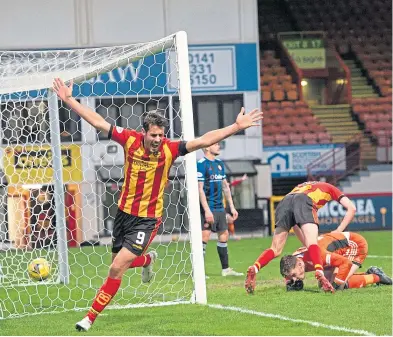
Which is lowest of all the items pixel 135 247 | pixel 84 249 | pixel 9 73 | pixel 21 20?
pixel 84 249

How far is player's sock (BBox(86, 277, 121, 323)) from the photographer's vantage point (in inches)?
320

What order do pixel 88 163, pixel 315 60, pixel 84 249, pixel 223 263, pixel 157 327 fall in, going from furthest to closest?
1. pixel 315 60
2. pixel 88 163
3. pixel 84 249
4. pixel 223 263
5. pixel 157 327

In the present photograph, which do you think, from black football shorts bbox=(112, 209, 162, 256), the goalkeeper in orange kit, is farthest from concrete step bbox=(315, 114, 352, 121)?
black football shorts bbox=(112, 209, 162, 256)

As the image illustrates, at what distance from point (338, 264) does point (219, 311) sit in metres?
1.91

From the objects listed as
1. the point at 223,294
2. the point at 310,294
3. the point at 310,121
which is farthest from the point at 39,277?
the point at 310,121

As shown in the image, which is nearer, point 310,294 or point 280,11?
point 310,294

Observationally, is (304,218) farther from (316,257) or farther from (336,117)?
(336,117)

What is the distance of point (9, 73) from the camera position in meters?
12.9

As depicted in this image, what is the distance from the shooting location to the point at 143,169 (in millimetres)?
8438

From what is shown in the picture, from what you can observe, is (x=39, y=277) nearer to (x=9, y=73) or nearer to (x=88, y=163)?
(x=9, y=73)

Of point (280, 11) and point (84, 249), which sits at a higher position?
point (280, 11)

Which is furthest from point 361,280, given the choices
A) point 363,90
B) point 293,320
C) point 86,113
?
point 363,90

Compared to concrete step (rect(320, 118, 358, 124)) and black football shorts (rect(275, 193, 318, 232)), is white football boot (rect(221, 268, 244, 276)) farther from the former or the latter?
concrete step (rect(320, 118, 358, 124))

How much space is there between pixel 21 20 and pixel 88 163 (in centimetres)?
402
